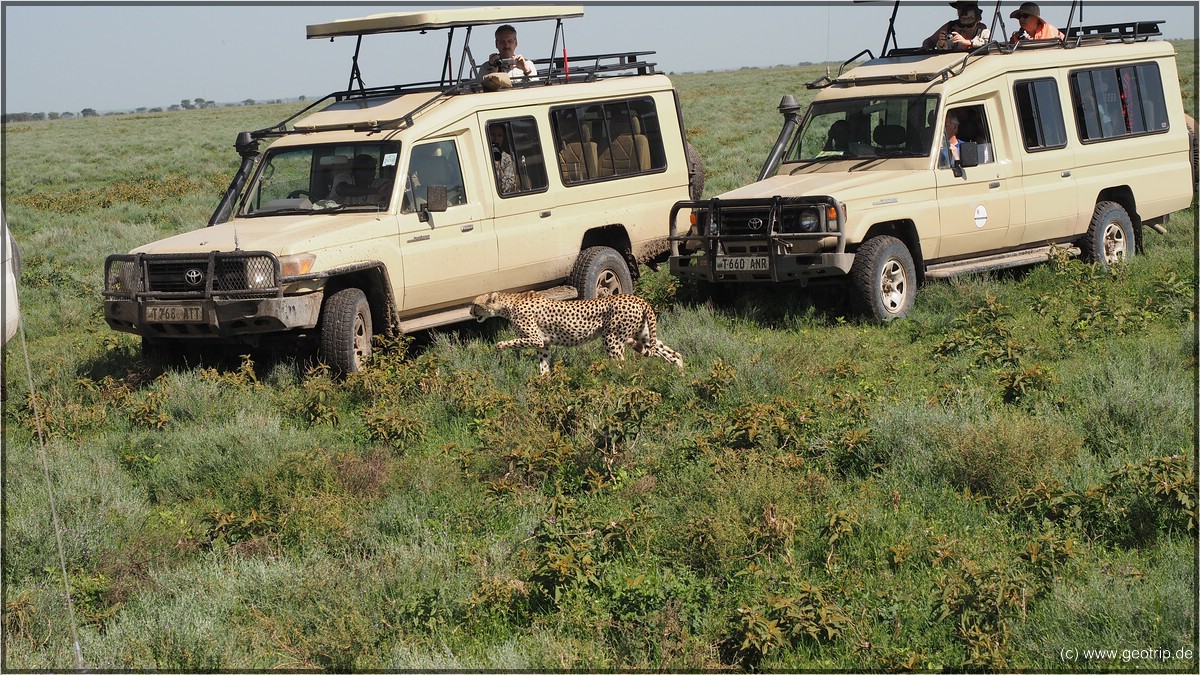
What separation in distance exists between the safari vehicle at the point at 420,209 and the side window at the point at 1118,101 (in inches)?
151

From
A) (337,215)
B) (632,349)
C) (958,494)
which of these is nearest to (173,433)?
(337,215)

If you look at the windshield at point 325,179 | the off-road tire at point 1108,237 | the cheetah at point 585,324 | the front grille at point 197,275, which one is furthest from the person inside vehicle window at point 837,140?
the front grille at point 197,275

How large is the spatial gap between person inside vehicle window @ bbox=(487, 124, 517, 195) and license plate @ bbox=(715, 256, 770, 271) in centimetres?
190

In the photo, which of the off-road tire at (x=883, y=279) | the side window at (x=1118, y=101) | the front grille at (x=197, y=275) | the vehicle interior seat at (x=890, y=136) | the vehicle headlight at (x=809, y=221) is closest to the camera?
the front grille at (x=197, y=275)

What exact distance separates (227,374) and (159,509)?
2357 mm

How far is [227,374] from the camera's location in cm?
958

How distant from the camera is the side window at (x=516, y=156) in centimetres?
1105

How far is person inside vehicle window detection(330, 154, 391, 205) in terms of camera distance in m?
10.3

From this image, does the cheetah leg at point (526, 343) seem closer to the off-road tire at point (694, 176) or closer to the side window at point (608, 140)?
the side window at point (608, 140)

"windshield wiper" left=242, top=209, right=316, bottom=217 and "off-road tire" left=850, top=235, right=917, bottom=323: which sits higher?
"windshield wiper" left=242, top=209, right=316, bottom=217

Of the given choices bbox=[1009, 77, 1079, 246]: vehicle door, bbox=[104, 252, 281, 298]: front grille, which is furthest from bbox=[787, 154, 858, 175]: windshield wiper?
bbox=[104, 252, 281, 298]: front grille

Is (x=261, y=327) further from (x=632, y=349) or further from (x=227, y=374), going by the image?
(x=632, y=349)

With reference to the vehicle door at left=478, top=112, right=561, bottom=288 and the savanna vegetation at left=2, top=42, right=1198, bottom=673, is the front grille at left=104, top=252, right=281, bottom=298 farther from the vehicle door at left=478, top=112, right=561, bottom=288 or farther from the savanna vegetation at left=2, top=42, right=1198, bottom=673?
the vehicle door at left=478, top=112, right=561, bottom=288

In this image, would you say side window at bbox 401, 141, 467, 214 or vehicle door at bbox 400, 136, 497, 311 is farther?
side window at bbox 401, 141, 467, 214
